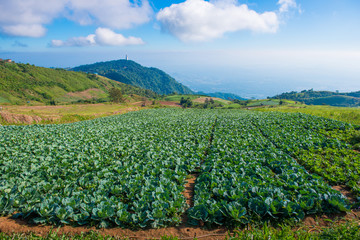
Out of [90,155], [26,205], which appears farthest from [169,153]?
[26,205]

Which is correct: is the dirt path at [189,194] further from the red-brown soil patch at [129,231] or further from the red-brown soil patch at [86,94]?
the red-brown soil patch at [86,94]

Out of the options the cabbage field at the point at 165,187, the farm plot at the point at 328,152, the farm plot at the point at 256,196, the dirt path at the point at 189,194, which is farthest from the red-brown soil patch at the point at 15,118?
the farm plot at the point at 328,152

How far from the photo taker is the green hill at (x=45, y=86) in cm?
10341

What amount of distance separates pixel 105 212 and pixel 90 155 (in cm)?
583

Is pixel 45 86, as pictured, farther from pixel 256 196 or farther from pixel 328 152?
pixel 328 152

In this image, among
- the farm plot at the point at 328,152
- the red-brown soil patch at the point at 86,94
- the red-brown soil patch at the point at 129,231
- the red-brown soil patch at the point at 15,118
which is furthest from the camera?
the red-brown soil patch at the point at 86,94

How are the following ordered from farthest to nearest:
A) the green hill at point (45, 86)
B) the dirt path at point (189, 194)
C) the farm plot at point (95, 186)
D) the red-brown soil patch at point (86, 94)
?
1. the red-brown soil patch at point (86, 94)
2. the green hill at point (45, 86)
3. the dirt path at point (189, 194)
4. the farm plot at point (95, 186)

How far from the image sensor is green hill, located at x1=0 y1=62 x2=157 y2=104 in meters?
103

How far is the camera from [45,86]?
12556 centimetres

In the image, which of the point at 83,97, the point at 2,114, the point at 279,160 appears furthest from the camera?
the point at 83,97

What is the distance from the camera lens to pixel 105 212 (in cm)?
453

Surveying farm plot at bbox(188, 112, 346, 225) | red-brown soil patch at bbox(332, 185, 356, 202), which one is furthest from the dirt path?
red-brown soil patch at bbox(332, 185, 356, 202)

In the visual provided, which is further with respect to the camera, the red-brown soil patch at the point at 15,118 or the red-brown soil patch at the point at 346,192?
the red-brown soil patch at the point at 15,118

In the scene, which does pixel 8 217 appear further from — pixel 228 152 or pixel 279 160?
pixel 279 160
